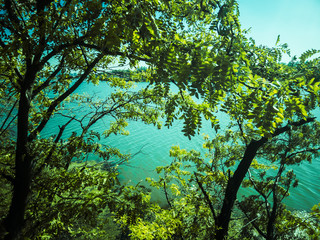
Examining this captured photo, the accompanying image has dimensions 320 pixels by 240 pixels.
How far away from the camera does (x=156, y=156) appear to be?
77.2ft

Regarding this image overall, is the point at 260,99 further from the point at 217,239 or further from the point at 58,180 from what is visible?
the point at 217,239

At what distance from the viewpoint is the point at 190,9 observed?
238cm

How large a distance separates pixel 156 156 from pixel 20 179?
1993 cm

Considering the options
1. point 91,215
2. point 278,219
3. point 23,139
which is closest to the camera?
point 91,215

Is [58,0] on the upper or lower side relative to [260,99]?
upper

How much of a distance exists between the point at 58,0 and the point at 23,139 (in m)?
3.84

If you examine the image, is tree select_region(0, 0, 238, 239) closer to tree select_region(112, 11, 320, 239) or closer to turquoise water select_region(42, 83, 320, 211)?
tree select_region(112, 11, 320, 239)

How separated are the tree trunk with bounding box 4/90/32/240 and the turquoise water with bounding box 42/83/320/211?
31.1 feet

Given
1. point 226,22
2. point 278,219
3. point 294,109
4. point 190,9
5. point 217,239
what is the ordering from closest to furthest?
→ point 294,109 < point 226,22 < point 190,9 < point 217,239 < point 278,219

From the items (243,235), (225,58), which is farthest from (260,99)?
(243,235)

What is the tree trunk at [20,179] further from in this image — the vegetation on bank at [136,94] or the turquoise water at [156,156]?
the turquoise water at [156,156]

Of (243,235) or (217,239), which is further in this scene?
(243,235)

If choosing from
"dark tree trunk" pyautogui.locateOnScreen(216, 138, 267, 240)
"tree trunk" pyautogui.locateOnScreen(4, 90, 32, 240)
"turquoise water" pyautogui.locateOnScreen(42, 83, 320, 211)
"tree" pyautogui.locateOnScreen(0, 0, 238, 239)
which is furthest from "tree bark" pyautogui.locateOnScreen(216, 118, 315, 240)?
"turquoise water" pyautogui.locateOnScreen(42, 83, 320, 211)

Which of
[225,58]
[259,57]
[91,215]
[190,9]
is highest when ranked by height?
[259,57]
